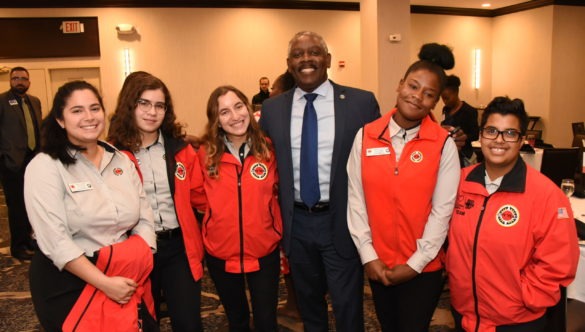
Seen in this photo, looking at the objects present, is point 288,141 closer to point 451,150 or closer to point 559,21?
point 451,150

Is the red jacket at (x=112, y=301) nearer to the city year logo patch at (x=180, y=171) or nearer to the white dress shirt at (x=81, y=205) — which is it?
the white dress shirt at (x=81, y=205)

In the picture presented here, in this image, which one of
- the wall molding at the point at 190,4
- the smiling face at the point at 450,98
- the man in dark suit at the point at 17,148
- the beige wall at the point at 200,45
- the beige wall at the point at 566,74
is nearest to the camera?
the smiling face at the point at 450,98

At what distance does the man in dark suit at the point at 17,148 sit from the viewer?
182 inches

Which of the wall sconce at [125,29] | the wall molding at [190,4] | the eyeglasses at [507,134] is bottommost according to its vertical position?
the eyeglasses at [507,134]

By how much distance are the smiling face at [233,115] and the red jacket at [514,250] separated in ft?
3.78

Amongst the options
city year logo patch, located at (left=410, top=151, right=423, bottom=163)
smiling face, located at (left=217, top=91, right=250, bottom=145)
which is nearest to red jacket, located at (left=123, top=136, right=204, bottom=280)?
smiling face, located at (left=217, top=91, right=250, bottom=145)

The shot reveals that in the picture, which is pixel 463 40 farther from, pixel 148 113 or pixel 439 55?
pixel 148 113

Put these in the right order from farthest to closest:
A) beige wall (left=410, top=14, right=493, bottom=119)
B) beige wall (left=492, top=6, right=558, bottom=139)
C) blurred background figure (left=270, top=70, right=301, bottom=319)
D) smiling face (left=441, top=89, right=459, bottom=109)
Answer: beige wall (left=410, top=14, right=493, bottom=119), beige wall (left=492, top=6, right=558, bottom=139), smiling face (left=441, top=89, right=459, bottom=109), blurred background figure (left=270, top=70, right=301, bottom=319)

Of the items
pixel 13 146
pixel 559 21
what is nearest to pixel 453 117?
pixel 13 146

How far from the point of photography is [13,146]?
4609 millimetres

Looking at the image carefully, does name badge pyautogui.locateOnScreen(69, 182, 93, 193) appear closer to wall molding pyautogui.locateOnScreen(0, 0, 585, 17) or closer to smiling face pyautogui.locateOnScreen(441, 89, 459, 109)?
smiling face pyautogui.locateOnScreen(441, 89, 459, 109)

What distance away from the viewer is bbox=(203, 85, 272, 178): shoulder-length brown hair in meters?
2.27

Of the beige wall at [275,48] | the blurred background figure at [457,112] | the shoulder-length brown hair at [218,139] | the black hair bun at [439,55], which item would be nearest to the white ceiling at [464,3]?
the beige wall at [275,48]

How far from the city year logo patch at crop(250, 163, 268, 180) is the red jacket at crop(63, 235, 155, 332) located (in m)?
0.63
